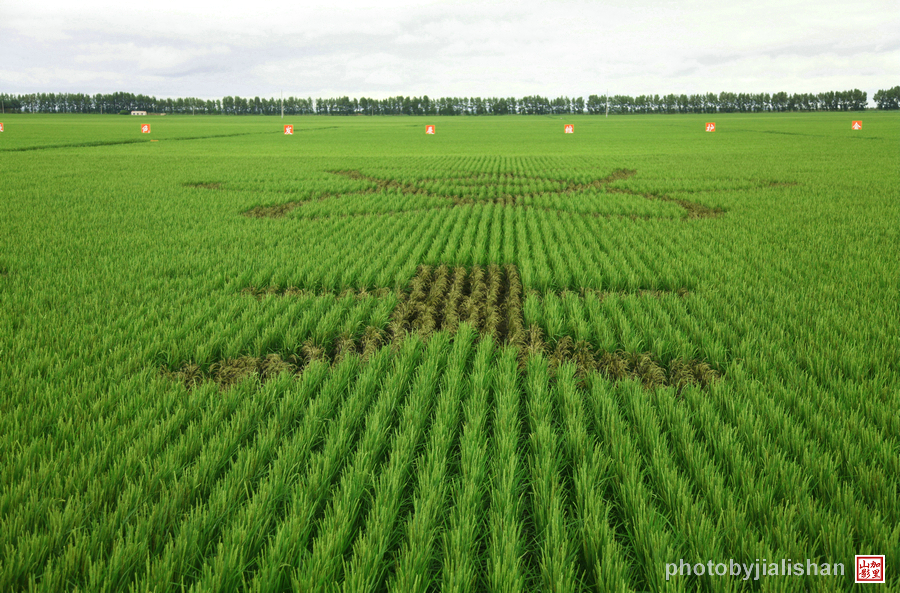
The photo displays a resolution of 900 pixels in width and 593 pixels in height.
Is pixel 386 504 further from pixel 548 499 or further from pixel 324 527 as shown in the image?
pixel 548 499

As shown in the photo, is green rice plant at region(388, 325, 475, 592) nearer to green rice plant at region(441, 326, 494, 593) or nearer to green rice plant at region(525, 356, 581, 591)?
green rice plant at region(441, 326, 494, 593)

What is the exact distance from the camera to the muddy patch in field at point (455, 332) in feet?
12.8

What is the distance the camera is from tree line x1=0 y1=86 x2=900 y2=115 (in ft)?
390

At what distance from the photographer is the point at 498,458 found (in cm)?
270

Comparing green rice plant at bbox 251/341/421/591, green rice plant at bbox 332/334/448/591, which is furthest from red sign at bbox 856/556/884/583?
green rice plant at bbox 251/341/421/591

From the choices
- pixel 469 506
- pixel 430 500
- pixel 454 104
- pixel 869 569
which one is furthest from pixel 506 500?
pixel 454 104

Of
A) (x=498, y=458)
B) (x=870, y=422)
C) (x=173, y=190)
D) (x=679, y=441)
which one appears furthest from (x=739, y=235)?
(x=173, y=190)

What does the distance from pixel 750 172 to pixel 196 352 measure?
2065 cm

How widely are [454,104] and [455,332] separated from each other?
14993cm

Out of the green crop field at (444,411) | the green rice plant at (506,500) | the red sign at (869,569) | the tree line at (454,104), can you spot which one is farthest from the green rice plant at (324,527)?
the tree line at (454,104)

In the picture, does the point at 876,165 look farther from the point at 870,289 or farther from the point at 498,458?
the point at 498,458

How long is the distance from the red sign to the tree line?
140 metres

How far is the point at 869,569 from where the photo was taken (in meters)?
1.92

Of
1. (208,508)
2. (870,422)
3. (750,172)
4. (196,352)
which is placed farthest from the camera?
(750,172)
